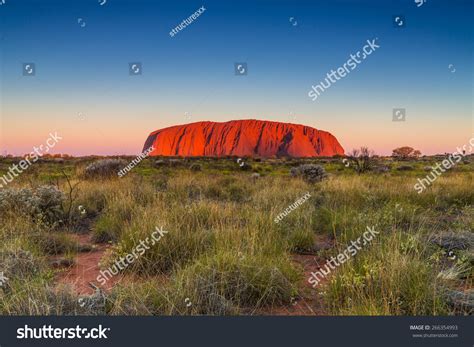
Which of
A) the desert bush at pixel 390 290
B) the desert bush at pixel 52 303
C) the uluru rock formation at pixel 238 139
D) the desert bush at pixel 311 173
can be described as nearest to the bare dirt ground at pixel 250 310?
the desert bush at pixel 390 290

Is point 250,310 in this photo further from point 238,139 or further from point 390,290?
point 238,139

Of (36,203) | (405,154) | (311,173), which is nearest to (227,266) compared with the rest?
(36,203)

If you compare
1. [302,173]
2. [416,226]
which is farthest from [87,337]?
[302,173]

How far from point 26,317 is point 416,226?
6.70 metres

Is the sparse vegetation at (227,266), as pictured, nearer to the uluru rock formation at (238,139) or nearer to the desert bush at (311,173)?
the desert bush at (311,173)

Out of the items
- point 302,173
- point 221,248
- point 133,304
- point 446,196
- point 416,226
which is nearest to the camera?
point 133,304

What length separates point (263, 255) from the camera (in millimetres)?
4973

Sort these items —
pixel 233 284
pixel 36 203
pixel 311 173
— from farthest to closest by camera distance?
pixel 311 173 → pixel 36 203 → pixel 233 284

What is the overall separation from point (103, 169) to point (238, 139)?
84.6 meters

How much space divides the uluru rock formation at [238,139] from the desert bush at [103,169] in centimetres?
6890

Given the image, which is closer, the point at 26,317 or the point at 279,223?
the point at 26,317

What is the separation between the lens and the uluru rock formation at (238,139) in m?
93.4

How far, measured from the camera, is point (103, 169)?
16.5m

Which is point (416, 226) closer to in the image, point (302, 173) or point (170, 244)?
point (170, 244)
